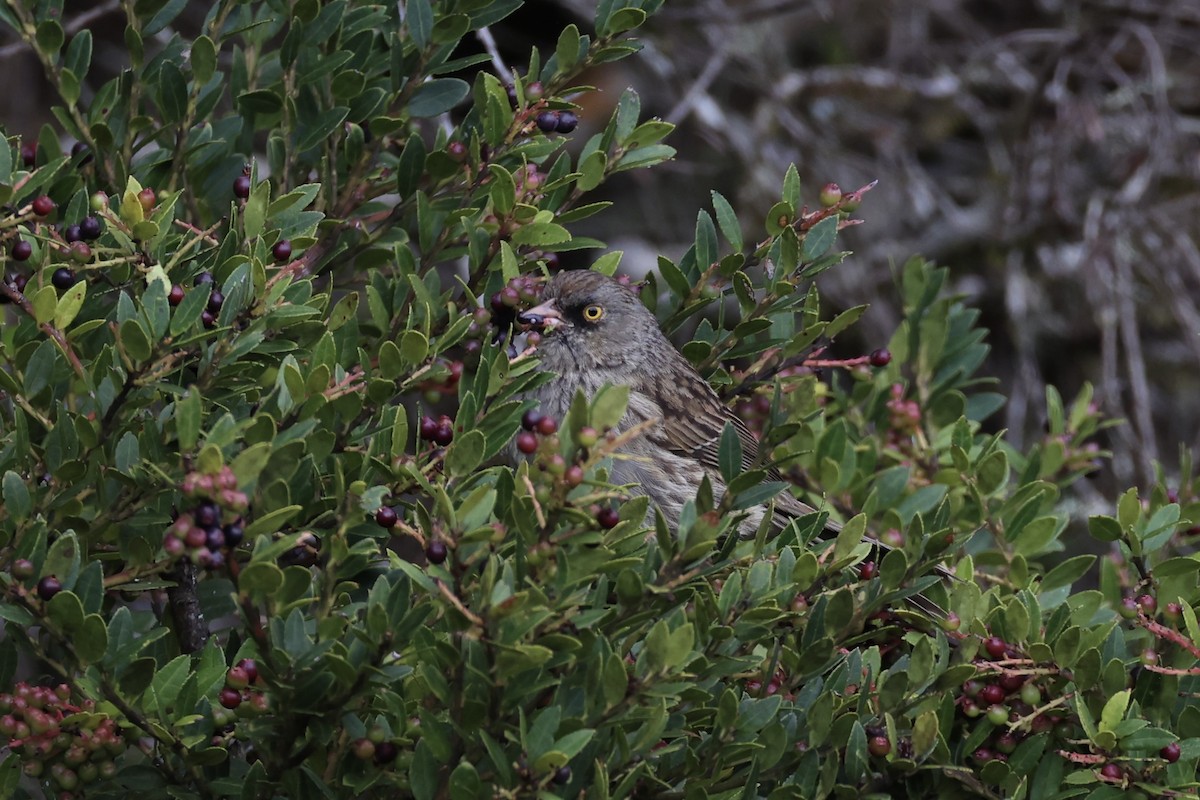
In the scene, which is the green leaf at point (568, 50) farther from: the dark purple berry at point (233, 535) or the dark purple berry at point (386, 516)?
the dark purple berry at point (233, 535)

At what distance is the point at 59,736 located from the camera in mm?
2197

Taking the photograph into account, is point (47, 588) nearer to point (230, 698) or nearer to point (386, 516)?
point (230, 698)

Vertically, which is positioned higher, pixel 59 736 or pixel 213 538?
pixel 213 538

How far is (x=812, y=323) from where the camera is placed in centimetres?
313

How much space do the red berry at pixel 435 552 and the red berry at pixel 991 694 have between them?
1.15m

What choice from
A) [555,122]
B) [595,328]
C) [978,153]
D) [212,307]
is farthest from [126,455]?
[978,153]

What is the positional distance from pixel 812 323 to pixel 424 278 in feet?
2.98

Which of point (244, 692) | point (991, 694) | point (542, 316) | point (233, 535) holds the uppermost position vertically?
point (233, 535)

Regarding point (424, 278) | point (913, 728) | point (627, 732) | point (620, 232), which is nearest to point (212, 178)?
point (424, 278)

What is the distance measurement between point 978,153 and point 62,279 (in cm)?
635

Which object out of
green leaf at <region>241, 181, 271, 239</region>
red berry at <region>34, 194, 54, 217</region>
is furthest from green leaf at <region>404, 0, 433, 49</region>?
red berry at <region>34, 194, 54, 217</region>

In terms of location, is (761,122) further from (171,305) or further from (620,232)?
(171,305)

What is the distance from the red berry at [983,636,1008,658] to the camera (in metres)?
2.56

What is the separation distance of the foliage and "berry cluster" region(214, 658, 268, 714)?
11 mm
